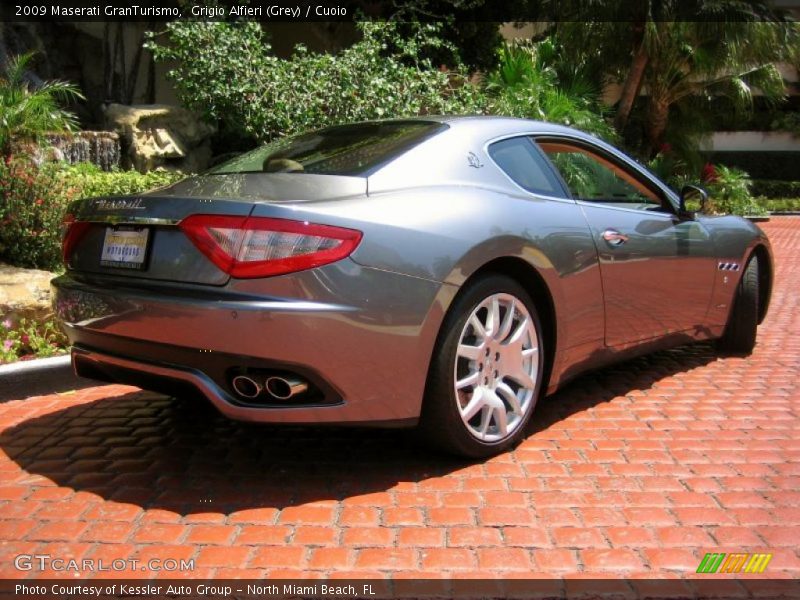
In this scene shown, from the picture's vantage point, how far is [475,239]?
313 cm

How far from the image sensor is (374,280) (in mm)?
2807

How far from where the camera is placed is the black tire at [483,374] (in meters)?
3.07

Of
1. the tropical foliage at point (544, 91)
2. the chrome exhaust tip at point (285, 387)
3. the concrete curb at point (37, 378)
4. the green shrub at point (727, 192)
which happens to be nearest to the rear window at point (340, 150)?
the chrome exhaust tip at point (285, 387)

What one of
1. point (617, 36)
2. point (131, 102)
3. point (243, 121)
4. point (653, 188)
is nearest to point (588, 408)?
point (653, 188)

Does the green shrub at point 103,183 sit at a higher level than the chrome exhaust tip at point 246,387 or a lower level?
higher

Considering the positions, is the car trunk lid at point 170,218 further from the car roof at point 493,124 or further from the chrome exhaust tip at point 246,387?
the car roof at point 493,124

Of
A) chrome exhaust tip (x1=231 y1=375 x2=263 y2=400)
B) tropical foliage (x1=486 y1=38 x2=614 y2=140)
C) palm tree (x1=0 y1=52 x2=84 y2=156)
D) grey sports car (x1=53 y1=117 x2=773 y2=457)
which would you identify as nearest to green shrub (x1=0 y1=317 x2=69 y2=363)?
palm tree (x1=0 y1=52 x2=84 y2=156)

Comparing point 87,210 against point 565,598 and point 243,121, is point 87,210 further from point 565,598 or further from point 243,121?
point 243,121

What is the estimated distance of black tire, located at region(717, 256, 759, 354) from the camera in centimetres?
513

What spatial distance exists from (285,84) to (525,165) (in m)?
5.73

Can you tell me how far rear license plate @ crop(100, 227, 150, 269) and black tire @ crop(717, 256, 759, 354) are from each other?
3.76 m

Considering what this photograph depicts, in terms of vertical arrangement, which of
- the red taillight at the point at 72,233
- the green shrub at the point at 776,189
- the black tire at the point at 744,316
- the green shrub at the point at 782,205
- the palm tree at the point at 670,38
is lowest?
the green shrub at the point at 782,205

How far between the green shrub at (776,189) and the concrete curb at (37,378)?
2606 centimetres

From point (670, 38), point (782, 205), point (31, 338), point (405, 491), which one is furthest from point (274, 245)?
point (782, 205)
